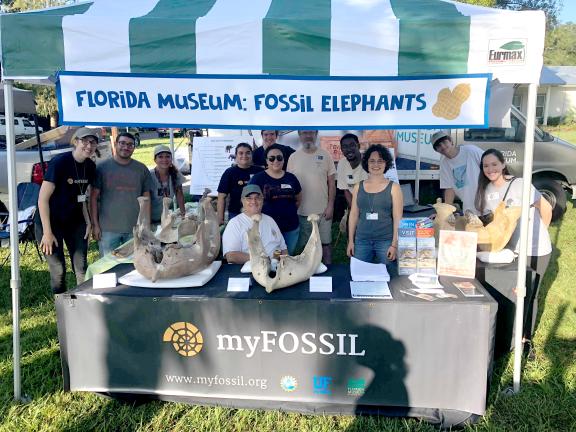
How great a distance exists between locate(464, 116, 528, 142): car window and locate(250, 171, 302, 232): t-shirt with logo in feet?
14.6

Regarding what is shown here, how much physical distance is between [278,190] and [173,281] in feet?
4.81

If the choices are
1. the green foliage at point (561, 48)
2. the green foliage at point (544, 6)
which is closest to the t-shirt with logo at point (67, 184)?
the green foliage at point (544, 6)

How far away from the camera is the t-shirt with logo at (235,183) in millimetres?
4195

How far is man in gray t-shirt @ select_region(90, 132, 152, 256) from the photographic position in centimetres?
374

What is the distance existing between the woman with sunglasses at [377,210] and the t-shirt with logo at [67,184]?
207 centimetres

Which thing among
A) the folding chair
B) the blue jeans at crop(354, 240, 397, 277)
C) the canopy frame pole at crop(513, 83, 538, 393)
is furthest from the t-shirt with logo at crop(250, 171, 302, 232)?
the folding chair

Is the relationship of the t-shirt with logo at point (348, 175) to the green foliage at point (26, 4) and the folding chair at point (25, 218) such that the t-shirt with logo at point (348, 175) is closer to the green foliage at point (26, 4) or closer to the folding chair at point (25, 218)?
the folding chair at point (25, 218)

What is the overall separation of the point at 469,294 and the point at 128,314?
71.8 inches

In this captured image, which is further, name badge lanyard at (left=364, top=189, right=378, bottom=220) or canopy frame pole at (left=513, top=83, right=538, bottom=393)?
name badge lanyard at (left=364, top=189, right=378, bottom=220)

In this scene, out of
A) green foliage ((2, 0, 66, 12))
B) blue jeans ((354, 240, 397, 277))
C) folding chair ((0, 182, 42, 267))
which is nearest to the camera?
blue jeans ((354, 240, 397, 277))

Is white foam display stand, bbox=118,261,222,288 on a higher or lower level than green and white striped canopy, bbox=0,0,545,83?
lower

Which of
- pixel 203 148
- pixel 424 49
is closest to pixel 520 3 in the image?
pixel 203 148

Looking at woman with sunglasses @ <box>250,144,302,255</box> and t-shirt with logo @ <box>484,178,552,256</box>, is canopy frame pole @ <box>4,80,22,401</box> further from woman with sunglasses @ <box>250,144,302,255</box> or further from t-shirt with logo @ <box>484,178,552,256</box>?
t-shirt with logo @ <box>484,178,552,256</box>

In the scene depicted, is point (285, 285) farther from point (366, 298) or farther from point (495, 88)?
point (495, 88)
